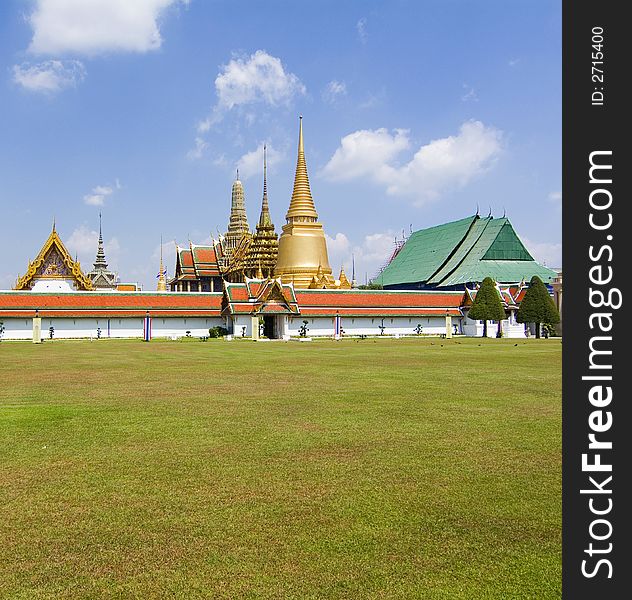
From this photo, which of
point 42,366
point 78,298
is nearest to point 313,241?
point 78,298

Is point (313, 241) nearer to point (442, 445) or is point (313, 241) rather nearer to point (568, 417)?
point (442, 445)

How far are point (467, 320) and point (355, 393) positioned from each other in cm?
4394

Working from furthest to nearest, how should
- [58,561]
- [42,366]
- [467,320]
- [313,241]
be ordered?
1. [313,241]
2. [467,320]
3. [42,366]
4. [58,561]

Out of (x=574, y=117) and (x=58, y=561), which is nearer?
(x=574, y=117)

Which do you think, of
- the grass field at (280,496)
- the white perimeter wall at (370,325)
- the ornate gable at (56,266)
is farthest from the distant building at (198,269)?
the grass field at (280,496)

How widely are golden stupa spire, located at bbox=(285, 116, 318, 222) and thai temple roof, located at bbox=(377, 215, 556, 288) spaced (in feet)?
58.3

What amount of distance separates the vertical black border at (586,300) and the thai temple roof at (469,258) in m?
68.2

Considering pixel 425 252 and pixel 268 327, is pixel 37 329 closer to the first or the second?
pixel 268 327

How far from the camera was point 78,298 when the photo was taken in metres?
52.2

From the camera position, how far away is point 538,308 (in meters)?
52.8

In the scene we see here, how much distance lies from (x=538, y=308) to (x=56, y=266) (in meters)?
38.0

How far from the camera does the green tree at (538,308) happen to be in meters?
52.5

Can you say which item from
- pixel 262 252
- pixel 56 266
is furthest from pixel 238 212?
pixel 56 266

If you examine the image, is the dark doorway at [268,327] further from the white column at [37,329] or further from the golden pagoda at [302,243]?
the white column at [37,329]
